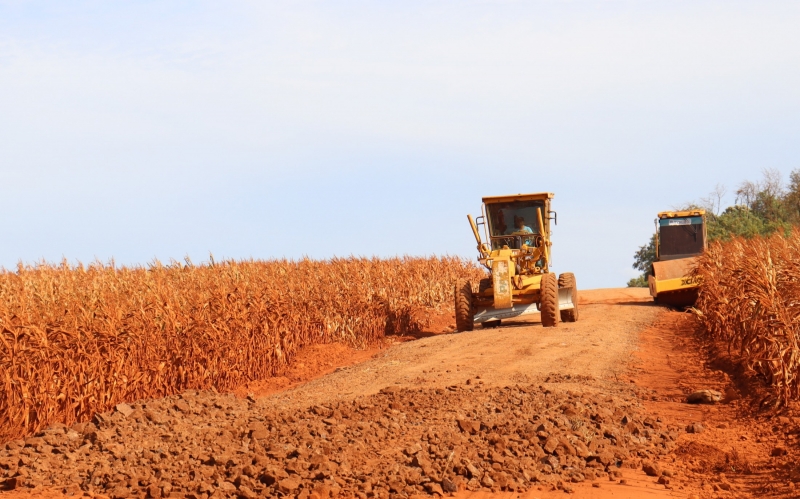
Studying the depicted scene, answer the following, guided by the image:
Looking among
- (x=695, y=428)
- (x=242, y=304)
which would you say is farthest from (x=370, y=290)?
(x=695, y=428)

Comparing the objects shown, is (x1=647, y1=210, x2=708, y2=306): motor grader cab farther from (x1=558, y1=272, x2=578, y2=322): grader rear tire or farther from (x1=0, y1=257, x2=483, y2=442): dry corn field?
(x1=0, y1=257, x2=483, y2=442): dry corn field

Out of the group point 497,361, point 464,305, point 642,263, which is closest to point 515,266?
Answer: point 464,305

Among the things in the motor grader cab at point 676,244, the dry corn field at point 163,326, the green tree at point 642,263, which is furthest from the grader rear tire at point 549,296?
the green tree at point 642,263

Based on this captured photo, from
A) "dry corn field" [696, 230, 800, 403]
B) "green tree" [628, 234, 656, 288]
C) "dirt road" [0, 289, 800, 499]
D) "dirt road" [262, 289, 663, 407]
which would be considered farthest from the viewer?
"green tree" [628, 234, 656, 288]

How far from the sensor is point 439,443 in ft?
23.7

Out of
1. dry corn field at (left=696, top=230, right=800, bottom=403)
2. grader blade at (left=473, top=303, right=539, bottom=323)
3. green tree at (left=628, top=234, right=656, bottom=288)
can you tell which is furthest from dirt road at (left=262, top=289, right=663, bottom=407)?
green tree at (left=628, top=234, right=656, bottom=288)

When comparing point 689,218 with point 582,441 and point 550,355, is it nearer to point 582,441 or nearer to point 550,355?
point 550,355

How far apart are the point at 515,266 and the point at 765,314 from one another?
7358mm

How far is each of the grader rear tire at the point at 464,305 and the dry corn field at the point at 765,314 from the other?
15.4 ft

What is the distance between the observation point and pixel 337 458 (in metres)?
6.91

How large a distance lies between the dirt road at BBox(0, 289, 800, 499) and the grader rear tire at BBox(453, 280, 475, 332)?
16.1 feet

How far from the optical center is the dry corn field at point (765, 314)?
8.59m

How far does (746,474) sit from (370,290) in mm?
12771

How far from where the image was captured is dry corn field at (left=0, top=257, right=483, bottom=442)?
9492mm
